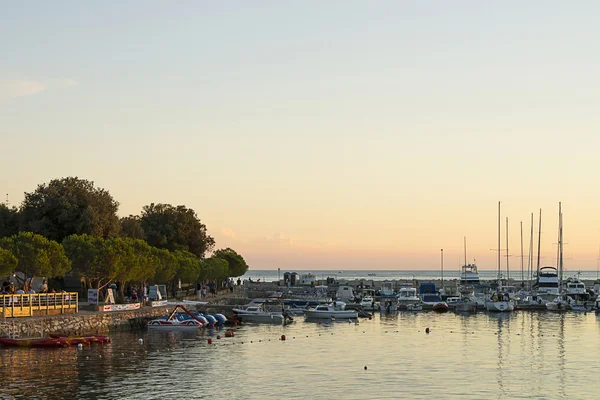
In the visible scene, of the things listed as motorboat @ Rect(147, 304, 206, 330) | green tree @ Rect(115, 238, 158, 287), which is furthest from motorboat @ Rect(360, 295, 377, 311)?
motorboat @ Rect(147, 304, 206, 330)

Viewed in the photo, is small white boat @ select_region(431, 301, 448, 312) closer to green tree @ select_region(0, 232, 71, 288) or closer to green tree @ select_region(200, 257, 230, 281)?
green tree @ select_region(200, 257, 230, 281)

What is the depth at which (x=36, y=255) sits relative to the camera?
2618 inches

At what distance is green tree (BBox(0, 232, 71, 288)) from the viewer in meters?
66.8

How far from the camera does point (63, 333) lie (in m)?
64.2

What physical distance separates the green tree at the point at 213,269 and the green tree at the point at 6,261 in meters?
53.4

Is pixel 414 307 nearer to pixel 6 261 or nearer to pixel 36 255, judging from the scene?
pixel 36 255

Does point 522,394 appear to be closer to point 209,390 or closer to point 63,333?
point 209,390

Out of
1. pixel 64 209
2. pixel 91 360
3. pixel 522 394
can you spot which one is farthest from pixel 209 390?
pixel 64 209

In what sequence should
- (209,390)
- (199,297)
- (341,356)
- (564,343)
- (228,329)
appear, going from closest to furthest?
(209,390) → (341,356) → (564,343) → (228,329) → (199,297)

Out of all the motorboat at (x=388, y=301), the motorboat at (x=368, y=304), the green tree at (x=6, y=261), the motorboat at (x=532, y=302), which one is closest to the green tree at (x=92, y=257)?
the green tree at (x=6, y=261)

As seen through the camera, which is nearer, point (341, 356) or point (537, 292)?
point (341, 356)

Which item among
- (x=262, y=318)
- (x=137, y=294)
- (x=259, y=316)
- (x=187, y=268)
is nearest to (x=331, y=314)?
(x=262, y=318)

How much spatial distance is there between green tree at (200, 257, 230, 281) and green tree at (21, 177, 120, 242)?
26.2m

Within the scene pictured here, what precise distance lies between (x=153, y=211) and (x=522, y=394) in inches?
3356
